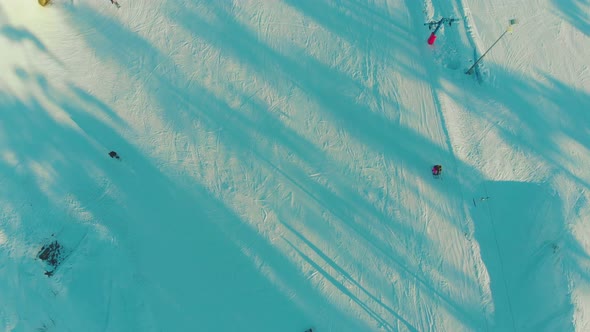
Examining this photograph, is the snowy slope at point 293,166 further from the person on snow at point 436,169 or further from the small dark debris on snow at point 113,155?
the person on snow at point 436,169

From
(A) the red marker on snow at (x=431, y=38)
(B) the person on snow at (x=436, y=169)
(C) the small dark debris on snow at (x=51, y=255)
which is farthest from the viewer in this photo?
(A) the red marker on snow at (x=431, y=38)

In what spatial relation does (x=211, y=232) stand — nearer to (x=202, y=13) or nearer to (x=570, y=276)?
(x=202, y=13)

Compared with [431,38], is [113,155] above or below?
below

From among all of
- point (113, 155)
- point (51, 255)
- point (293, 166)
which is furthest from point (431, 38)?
point (51, 255)

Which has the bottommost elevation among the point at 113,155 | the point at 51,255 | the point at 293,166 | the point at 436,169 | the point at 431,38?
the point at 51,255

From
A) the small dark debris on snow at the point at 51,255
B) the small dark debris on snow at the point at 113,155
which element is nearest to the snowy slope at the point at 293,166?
the small dark debris on snow at the point at 113,155

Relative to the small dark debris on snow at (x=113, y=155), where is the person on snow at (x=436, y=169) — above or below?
above

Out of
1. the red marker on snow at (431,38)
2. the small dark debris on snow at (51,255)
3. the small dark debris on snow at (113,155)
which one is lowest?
the small dark debris on snow at (51,255)

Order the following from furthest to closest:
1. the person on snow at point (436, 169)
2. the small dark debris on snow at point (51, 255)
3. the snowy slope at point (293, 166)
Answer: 1. the person on snow at point (436, 169)
2. the small dark debris on snow at point (51, 255)
3. the snowy slope at point (293, 166)

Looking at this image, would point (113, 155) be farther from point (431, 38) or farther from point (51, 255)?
point (431, 38)
